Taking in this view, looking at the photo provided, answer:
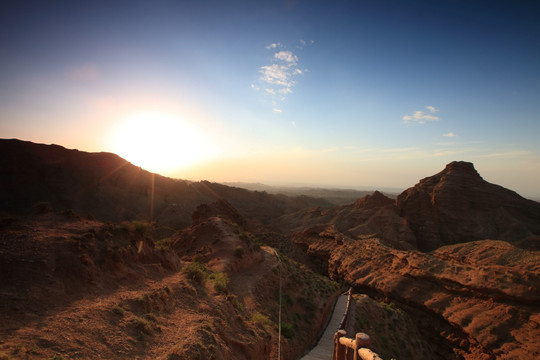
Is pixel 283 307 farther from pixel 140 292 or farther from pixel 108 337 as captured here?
pixel 108 337

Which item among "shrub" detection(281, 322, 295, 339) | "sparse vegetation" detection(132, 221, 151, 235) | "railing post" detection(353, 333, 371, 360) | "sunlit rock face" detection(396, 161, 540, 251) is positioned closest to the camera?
"railing post" detection(353, 333, 371, 360)

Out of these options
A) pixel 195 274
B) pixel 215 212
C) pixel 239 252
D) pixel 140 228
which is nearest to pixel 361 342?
pixel 195 274

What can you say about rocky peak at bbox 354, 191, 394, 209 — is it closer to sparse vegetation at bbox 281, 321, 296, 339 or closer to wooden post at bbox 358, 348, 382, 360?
sparse vegetation at bbox 281, 321, 296, 339

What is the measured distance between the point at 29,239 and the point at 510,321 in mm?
28657

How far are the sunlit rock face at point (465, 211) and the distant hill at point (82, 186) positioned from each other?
48203 mm

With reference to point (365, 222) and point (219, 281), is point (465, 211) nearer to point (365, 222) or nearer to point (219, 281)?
point (365, 222)

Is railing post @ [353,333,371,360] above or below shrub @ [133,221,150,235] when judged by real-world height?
below

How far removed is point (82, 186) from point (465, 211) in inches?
3023

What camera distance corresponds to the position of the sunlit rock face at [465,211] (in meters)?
54.1

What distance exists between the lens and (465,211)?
2307 inches

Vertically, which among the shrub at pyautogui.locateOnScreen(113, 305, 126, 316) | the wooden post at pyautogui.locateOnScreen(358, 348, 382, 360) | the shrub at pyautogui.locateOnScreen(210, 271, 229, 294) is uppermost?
the wooden post at pyautogui.locateOnScreen(358, 348, 382, 360)

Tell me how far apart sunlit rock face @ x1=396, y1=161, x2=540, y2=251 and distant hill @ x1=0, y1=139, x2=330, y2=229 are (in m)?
48.2

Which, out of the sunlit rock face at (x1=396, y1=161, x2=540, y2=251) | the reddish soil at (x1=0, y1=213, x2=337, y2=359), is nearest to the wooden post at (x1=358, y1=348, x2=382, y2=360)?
the reddish soil at (x1=0, y1=213, x2=337, y2=359)

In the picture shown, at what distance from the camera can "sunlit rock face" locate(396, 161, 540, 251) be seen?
54.1 metres
